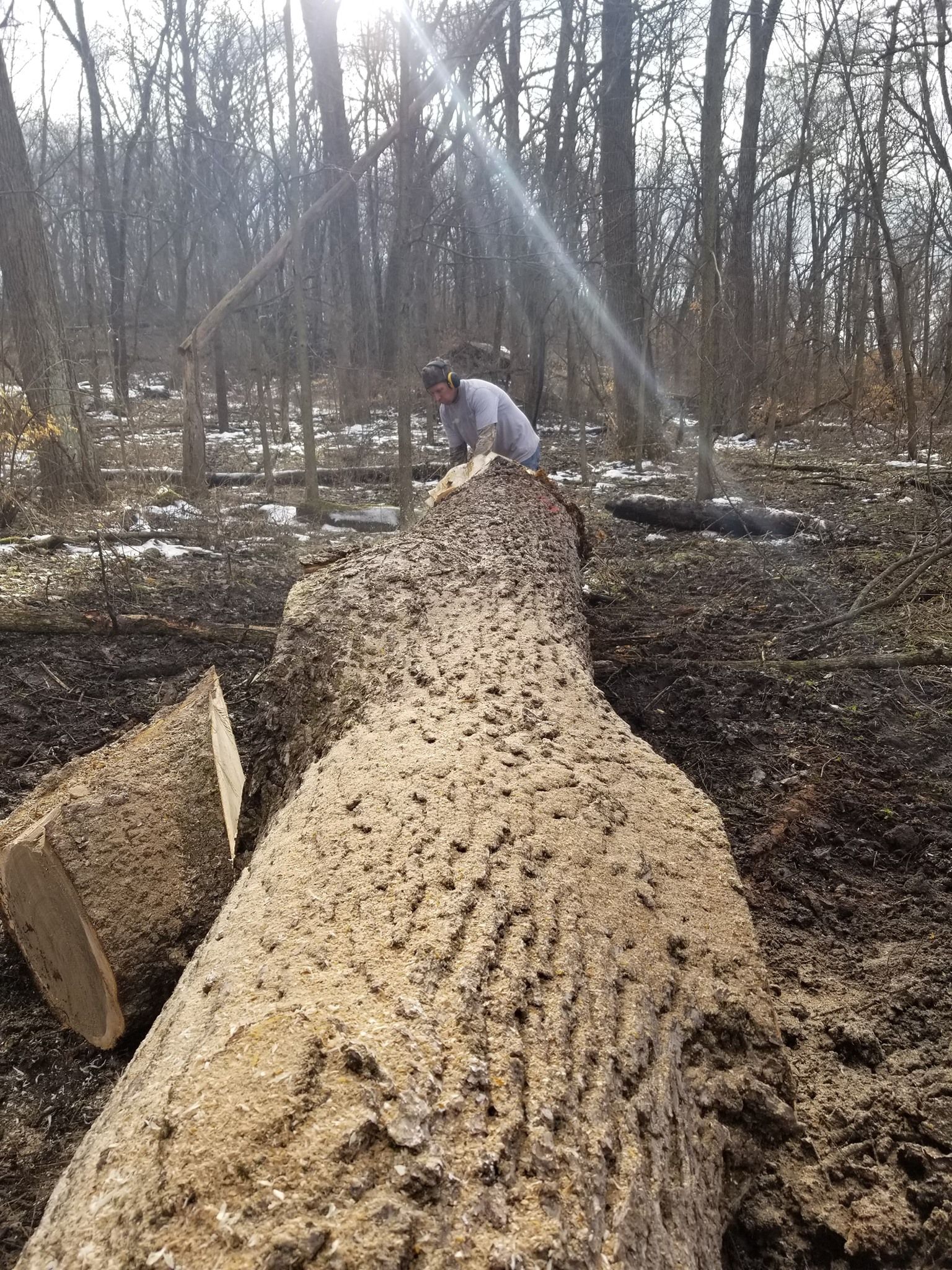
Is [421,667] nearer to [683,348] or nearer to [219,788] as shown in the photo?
[219,788]

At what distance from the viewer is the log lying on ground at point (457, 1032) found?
77 cm

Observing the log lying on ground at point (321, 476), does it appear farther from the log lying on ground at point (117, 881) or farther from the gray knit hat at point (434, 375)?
the log lying on ground at point (117, 881)

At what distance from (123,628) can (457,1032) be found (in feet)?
11.4

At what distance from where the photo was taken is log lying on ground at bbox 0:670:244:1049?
69.0 inches

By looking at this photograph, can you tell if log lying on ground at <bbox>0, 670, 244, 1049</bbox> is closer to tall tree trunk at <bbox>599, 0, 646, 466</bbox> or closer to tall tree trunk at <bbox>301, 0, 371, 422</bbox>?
tall tree trunk at <bbox>301, 0, 371, 422</bbox>

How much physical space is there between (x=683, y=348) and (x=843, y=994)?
16.7 m

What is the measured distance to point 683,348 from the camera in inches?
649

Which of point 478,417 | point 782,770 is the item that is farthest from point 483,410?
point 782,770

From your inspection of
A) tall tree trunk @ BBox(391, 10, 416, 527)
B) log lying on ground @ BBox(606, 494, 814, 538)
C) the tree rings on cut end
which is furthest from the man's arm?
the tree rings on cut end

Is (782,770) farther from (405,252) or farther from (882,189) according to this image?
(882,189)

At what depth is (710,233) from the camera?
620cm

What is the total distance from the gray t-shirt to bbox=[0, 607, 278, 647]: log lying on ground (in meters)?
2.39

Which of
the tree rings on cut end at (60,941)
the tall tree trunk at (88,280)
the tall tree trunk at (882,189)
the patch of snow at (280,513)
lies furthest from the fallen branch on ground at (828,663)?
the tall tree trunk at (88,280)

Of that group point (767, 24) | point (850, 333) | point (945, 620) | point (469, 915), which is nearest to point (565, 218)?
point (767, 24)
